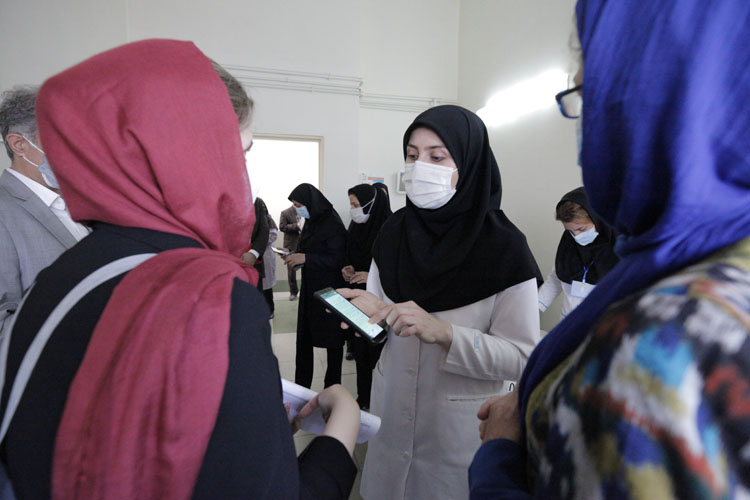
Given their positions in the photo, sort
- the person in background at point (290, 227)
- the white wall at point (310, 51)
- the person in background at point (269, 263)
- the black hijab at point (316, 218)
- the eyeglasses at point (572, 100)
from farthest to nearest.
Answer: the person in background at point (290, 227), the person in background at point (269, 263), the white wall at point (310, 51), the black hijab at point (316, 218), the eyeglasses at point (572, 100)

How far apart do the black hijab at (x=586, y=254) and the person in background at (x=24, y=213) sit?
261 cm

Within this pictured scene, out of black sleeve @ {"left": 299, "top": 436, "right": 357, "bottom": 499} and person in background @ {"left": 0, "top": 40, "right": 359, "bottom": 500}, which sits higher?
person in background @ {"left": 0, "top": 40, "right": 359, "bottom": 500}

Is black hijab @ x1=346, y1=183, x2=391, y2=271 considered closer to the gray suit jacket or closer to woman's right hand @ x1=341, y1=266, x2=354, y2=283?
woman's right hand @ x1=341, y1=266, x2=354, y2=283

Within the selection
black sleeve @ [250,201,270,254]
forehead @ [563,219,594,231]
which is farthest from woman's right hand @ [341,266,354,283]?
forehead @ [563,219,594,231]

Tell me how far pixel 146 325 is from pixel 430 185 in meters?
0.98

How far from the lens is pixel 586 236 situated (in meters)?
2.39

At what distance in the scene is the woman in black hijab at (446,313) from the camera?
108 cm

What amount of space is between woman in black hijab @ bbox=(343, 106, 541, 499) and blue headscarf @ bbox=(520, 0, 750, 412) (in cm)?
67

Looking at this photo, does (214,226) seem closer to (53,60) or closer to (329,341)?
(329,341)

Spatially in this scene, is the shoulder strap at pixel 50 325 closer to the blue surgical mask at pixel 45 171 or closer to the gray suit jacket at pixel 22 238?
the gray suit jacket at pixel 22 238

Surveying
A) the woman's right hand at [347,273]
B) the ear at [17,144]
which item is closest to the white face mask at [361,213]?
the woman's right hand at [347,273]

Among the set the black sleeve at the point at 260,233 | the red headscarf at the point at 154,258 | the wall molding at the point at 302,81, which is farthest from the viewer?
the wall molding at the point at 302,81

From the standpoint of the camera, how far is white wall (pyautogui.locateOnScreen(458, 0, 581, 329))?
297cm

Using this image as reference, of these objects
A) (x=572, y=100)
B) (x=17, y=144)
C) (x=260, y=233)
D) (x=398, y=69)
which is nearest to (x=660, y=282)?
(x=572, y=100)
